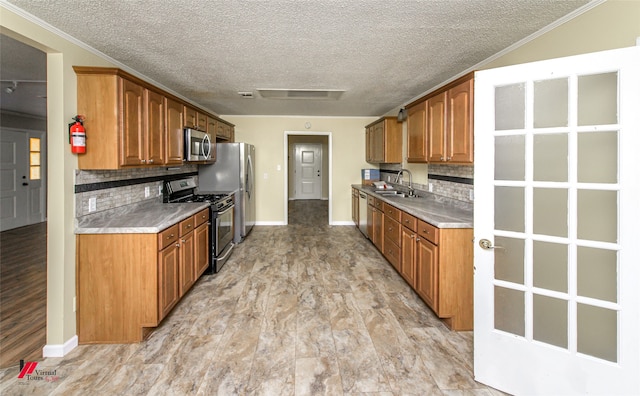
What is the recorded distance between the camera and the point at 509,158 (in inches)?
71.8

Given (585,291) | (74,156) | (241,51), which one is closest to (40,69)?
(74,156)

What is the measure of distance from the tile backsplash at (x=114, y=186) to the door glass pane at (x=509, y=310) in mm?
3092

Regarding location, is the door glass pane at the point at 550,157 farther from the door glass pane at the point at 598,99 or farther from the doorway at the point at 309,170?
the doorway at the point at 309,170

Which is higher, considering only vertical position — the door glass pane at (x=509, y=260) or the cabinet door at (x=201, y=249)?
the door glass pane at (x=509, y=260)

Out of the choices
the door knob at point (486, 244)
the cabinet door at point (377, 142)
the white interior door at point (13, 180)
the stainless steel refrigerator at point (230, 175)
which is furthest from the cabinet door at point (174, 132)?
the white interior door at point (13, 180)

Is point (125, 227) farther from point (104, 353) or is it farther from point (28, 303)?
point (28, 303)

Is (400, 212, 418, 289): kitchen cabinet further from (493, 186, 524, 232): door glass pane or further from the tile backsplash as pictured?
the tile backsplash

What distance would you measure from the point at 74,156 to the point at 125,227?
0.69m

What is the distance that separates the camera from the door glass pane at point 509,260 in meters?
1.79

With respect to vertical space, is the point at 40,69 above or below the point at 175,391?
above

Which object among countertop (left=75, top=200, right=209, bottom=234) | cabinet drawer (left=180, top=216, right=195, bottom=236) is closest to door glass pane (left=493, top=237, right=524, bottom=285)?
countertop (left=75, top=200, right=209, bottom=234)

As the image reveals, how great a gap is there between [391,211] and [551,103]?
230cm

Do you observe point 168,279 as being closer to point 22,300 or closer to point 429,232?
point 22,300

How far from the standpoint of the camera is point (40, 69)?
3.44m
